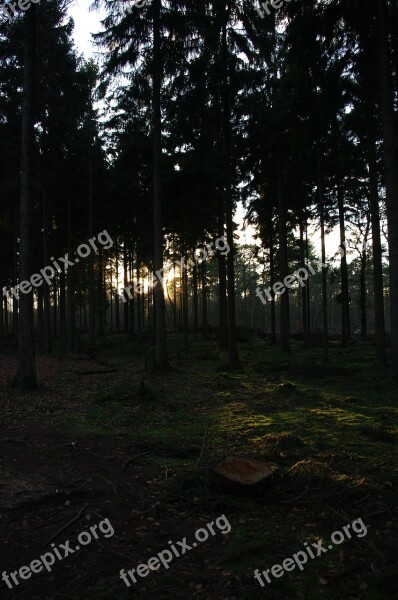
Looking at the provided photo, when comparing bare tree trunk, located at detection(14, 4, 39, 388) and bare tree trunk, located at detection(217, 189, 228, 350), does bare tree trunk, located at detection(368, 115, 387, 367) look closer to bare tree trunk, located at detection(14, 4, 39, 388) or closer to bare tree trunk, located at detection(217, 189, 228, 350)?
bare tree trunk, located at detection(217, 189, 228, 350)

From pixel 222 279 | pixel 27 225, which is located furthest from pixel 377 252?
pixel 27 225

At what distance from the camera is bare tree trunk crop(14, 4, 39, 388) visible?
1170cm

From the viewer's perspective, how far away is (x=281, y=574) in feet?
11.1

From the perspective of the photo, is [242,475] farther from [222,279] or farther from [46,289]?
[46,289]

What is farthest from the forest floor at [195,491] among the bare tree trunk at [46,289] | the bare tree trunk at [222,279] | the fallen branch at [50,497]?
the bare tree trunk at [46,289]

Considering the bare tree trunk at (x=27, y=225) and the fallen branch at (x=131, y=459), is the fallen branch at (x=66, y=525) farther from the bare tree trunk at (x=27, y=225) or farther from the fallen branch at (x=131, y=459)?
the bare tree trunk at (x=27, y=225)

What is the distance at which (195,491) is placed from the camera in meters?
4.81

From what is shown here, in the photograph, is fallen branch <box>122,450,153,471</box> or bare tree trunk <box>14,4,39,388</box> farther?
bare tree trunk <box>14,4,39,388</box>

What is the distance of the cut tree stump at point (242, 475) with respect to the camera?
4641 mm

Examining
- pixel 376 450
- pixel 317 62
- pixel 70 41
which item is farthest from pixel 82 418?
pixel 70 41

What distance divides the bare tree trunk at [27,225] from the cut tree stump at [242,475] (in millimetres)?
8408

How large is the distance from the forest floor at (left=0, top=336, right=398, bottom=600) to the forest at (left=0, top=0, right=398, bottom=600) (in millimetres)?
26

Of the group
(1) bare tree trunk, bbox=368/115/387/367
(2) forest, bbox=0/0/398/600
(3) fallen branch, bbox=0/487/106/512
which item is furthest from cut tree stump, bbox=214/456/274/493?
(1) bare tree trunk, bbox=368/115/387/367

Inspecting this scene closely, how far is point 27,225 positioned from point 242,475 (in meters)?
9.91
